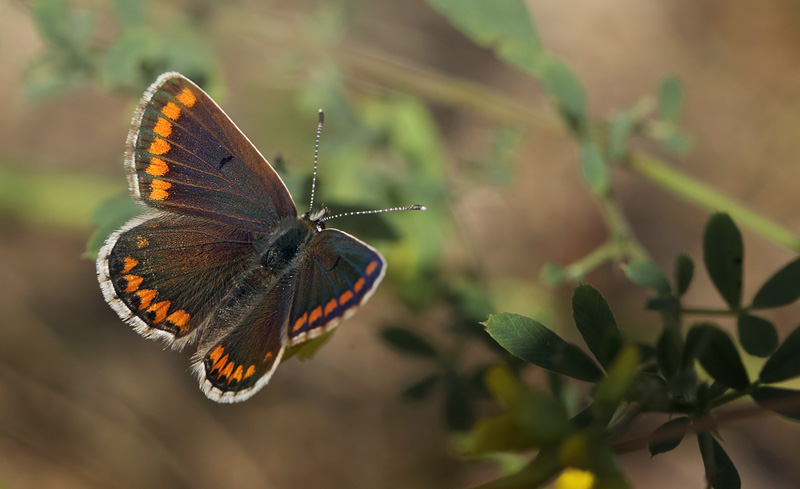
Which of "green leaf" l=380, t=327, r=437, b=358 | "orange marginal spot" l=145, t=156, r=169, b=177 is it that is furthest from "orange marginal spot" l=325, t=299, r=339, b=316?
"green leaf" l=380, t=327, r=437, b=358

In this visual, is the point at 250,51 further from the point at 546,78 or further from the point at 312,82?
the point at 546,78

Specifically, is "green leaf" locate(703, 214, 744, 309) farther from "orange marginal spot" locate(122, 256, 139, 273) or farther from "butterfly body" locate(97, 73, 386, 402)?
"orange marginal spot" locate(122, 256, 139, 273)

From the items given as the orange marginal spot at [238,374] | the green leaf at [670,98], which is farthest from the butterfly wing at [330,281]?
the green leaf at [670,98]

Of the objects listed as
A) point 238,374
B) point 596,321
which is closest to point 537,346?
point 596,321

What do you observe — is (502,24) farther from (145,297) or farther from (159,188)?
(145,297)

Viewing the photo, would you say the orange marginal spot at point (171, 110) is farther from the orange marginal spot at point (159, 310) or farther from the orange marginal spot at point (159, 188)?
the orange marginal spot at point (159, 310)

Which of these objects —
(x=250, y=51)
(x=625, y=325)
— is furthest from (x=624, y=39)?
(x=250, y=51)
